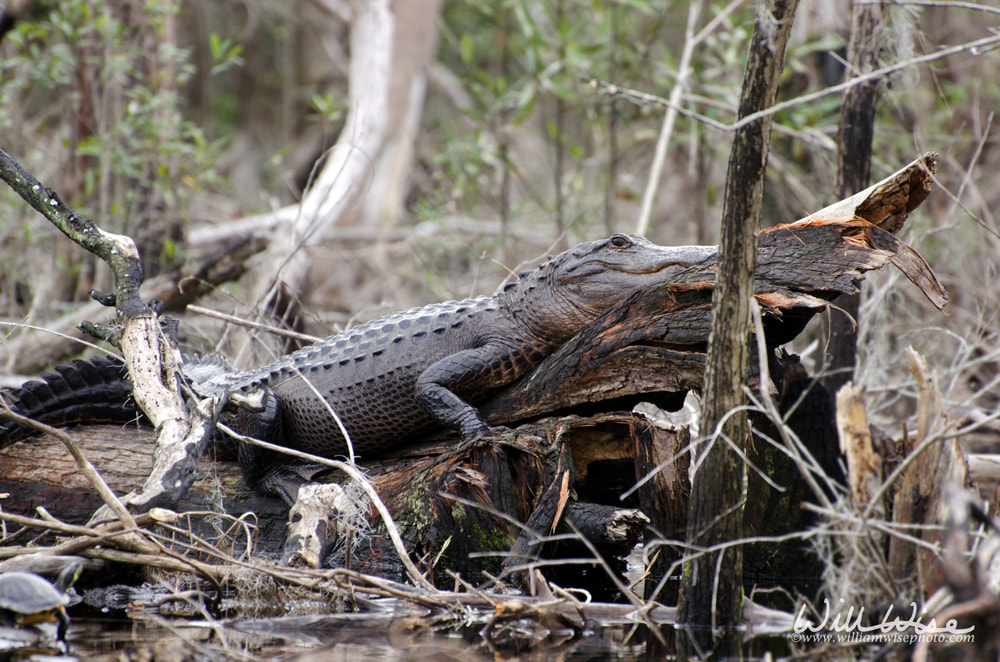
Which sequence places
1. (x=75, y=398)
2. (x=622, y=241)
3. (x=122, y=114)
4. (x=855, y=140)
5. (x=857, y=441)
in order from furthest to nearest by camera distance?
(x=122, y=114) < (x=855, y=140) < (x=75, y=398) < (x=622, y=241) < (x=857, y=441)

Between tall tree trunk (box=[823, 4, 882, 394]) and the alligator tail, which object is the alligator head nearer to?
tall tree trunk (box=[823, 4, 882, 394])

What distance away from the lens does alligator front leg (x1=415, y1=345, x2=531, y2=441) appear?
3.53 m

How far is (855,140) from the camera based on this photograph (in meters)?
4.33

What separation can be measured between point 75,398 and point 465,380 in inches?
76.8

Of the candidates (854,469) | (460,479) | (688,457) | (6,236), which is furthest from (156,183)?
(854,469)

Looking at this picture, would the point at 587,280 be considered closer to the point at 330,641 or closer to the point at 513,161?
the point at 330,641

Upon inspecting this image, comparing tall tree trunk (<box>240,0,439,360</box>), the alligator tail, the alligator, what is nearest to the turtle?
the alligator

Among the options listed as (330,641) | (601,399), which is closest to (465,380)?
(601,399)

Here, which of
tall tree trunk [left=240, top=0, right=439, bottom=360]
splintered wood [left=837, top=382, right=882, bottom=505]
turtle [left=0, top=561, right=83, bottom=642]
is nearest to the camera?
splintered wood [left=837, top=382, right=882, bottom=505]

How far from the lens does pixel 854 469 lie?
2225mm

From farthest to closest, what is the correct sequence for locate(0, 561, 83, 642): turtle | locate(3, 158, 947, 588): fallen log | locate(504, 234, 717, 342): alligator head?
locate(504, 234, 717, 342): alligator head
locate(3, 158, 947, 588): fallen log
locate(0, 561, 83, 642): turtle

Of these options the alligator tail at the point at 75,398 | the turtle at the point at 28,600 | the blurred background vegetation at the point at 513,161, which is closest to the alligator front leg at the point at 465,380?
the alligator tail at the point at 75,398

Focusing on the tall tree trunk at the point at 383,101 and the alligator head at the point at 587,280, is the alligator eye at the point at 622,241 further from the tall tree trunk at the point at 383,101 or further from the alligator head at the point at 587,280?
the tall tree trunk at the point at 383,101

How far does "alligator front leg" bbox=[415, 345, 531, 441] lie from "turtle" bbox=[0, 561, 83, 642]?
60.6 inches
